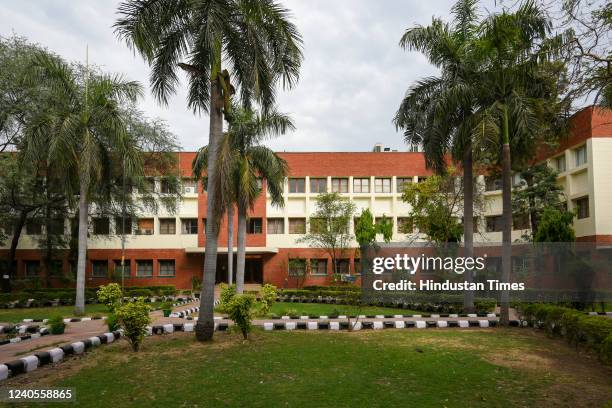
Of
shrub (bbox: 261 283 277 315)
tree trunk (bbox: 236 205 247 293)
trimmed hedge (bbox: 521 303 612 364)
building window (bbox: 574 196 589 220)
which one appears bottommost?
trimmed hedge (bbox: 521 303 612 364)

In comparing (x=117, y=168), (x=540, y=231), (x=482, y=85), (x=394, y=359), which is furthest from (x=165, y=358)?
(x=540, y=231)

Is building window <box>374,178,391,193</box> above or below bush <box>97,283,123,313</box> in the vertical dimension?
above

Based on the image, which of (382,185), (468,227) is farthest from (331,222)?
(468,227)

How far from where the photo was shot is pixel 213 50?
35.1ft

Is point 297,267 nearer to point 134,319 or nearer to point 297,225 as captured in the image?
point 297,225

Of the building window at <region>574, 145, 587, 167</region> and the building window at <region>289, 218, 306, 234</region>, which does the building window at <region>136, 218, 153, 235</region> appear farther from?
the building window at <region>574, 145, 587, 167</region>

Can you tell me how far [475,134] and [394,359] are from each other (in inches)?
282

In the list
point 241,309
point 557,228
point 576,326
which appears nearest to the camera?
point 576,326

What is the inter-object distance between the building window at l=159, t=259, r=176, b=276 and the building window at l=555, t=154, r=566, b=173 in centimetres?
2699

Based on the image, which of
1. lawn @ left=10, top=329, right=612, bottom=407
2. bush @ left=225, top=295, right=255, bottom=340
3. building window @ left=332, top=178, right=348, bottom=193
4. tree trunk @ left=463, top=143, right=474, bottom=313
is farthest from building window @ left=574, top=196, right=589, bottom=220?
bush @ left=225, top=295, right=255, bottom=340

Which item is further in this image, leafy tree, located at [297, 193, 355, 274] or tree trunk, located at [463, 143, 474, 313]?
leafy tree, located at [297, 193, 355, 274]

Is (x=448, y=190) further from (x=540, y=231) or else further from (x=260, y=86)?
(x=260, y=86)

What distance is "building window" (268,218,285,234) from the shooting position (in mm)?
37438

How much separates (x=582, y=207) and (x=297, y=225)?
1893cm
